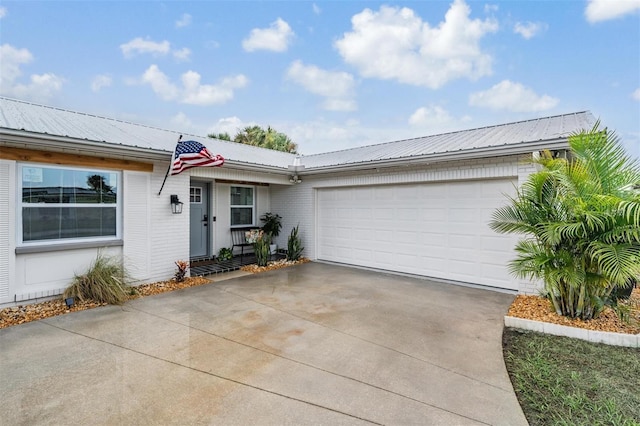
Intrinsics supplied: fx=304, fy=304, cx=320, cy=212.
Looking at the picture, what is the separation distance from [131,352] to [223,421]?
186cm

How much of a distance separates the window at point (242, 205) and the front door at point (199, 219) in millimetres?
947

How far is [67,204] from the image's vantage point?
18.3 ft

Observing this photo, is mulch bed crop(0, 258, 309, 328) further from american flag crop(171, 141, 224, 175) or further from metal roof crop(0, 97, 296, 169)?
metal roof crop(0, 97, 296, 169)

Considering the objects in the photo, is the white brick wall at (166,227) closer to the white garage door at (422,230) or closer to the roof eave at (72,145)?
the roof eave at (72,145)

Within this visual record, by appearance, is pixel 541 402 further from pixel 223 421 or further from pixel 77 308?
pixel 77 308

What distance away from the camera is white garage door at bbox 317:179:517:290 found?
646cm

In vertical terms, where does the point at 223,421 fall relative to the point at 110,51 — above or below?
below

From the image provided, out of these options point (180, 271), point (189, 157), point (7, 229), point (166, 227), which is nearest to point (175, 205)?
point (166, 227)

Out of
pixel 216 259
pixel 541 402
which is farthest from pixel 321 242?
pixel 541 402

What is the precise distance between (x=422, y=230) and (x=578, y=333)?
376cm

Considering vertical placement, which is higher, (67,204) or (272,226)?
(67,204)

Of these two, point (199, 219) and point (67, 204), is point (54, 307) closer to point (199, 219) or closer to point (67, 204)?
point (67, 204)

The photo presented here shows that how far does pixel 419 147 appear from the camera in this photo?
8078mm

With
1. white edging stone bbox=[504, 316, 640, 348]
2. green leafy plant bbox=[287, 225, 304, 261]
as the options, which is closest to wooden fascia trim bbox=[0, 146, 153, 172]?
green leafy plant bbox=[287, 225, 304, 261]
